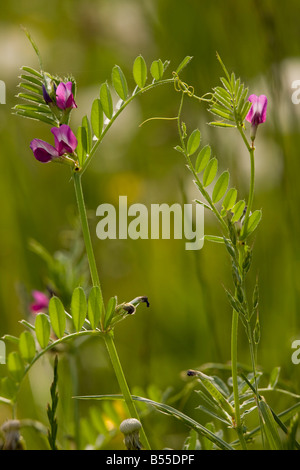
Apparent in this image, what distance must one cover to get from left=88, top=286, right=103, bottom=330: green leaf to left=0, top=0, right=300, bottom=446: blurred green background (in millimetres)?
331

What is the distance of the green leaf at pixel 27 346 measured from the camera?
1.71ft

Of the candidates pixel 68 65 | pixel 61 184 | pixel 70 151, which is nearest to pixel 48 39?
pixel 68 65

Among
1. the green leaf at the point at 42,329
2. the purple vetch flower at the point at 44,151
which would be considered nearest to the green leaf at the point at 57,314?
the green leaf at the point at 42,329

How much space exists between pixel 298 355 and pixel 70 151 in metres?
0.53

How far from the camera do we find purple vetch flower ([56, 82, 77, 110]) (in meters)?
0.50

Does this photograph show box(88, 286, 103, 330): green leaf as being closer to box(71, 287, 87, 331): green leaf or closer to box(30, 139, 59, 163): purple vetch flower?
box(71, 287, 87, 331): green leaf

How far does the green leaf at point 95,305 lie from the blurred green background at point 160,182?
33cm

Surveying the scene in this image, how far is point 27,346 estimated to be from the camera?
52cm

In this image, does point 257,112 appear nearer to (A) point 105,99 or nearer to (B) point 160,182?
(A) point 105,99

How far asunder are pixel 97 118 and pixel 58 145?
7cm

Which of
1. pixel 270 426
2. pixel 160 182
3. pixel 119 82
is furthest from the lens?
pixel 160 182

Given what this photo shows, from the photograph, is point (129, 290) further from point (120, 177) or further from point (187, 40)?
point (187, 40)

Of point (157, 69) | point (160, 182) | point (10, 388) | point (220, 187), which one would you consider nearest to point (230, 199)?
point (220, 187)

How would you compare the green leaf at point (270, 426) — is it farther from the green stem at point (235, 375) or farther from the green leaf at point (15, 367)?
the green leaf at point (15, 367)
